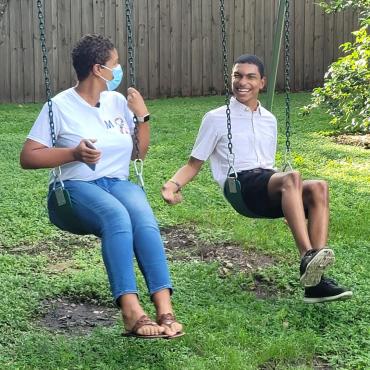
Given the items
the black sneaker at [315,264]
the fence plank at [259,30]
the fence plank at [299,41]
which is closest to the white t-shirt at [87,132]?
the black sneaker at [315,264]

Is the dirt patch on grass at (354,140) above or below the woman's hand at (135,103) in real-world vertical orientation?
below

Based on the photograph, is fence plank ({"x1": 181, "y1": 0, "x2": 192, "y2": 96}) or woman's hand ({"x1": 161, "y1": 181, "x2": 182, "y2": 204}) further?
fence plank ({"x1": 181, "y1": 0, "x2": 192, "y2": 96})

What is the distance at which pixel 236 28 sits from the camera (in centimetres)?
1434

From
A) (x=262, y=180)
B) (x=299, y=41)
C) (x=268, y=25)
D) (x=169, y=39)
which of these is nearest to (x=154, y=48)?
(x=169, y=39)

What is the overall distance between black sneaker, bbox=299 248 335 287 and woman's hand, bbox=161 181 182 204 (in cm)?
77

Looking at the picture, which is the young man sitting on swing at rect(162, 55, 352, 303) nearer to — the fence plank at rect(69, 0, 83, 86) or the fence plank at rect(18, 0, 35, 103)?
the fence plank at rect(69, 0, 83, 86)

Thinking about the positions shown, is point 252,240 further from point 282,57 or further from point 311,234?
point 282,57

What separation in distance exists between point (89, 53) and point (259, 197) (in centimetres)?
121

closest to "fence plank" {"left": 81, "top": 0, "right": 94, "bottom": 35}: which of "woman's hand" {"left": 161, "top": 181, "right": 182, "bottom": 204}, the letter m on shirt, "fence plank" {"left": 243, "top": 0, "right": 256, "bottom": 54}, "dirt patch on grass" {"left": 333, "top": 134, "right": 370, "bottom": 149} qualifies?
"fence plank" {"left": 243, "top": 0, "right": 256, "bottom": 54}

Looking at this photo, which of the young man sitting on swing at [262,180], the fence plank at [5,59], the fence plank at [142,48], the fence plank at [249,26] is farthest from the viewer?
the fence plank at [249,26]

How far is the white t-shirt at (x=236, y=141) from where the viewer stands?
5156 mm

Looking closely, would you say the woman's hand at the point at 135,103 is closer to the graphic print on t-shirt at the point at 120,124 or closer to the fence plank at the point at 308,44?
the graphic print on t-shirt at the point at 120,124

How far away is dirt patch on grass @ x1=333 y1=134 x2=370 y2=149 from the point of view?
10.3m

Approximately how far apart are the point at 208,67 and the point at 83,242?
862 cm
